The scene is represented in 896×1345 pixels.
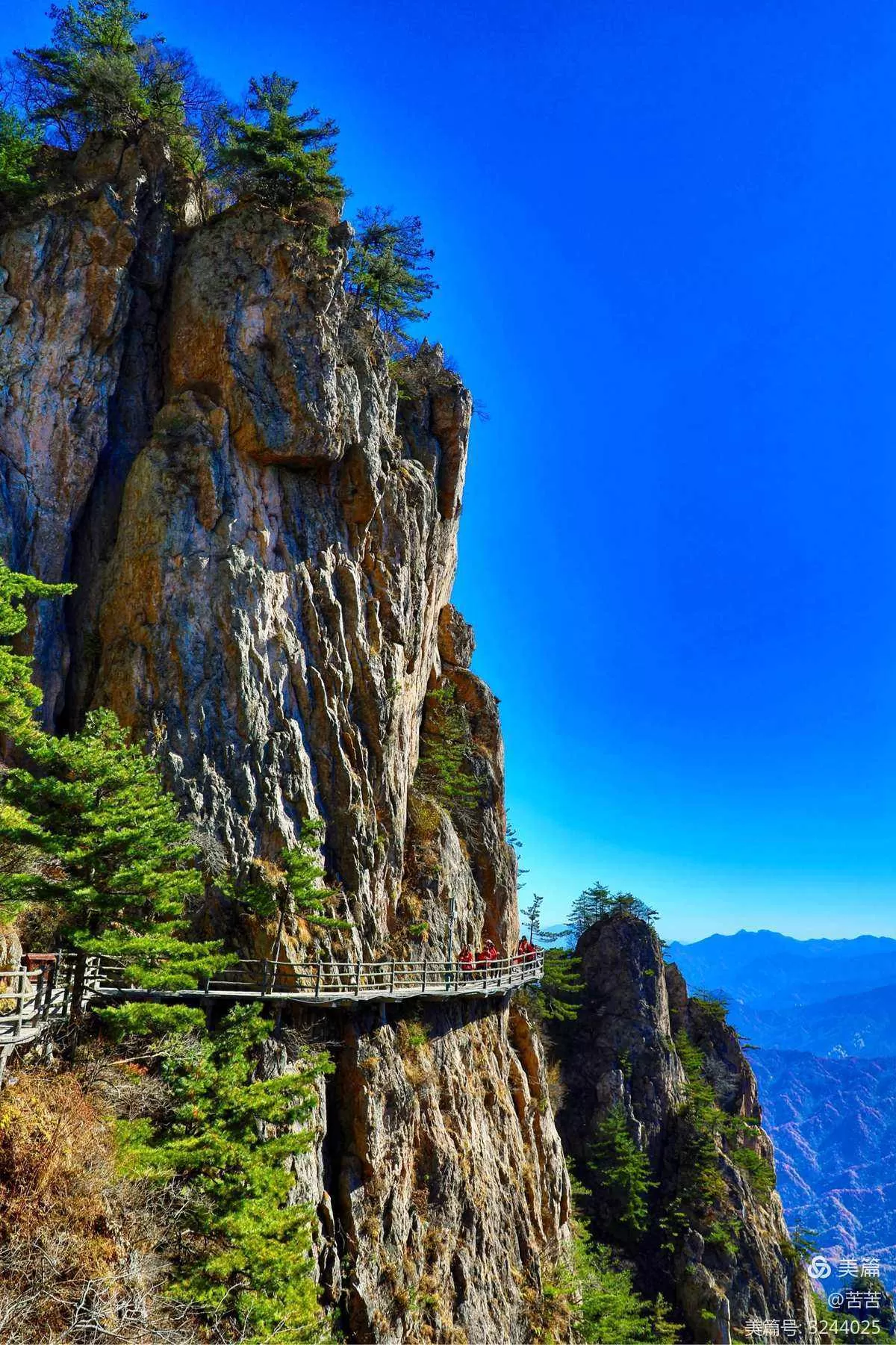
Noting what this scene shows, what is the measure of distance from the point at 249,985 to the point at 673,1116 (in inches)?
1495

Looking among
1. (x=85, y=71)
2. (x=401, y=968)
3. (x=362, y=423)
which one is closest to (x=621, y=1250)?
(x=401, y=968)

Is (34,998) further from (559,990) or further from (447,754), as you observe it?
(559,990)

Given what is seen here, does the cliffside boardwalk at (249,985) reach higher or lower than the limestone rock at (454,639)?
lower

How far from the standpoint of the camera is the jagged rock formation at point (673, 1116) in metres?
38.7

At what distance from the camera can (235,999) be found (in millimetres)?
17844

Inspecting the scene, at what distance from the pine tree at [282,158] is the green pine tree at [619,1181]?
4916 centimetres

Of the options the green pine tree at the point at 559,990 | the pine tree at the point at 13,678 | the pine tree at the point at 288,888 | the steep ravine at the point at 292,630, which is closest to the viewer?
the pine tree at the point at 13,678

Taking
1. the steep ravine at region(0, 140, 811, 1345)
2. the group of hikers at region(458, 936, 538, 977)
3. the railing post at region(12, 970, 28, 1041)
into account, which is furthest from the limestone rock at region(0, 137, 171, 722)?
the group of hikers at region(458, 936, 538, 977)

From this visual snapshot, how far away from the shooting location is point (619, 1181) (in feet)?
130

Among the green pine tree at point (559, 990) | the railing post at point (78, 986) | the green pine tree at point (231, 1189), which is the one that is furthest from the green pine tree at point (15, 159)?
the green pine tree at point (559, 990)

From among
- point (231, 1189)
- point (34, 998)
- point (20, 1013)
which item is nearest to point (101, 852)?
point (34, 998)

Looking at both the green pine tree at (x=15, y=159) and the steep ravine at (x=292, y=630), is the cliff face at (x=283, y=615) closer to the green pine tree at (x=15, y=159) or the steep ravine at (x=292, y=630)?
the steep ravine at (x=292, y=630)

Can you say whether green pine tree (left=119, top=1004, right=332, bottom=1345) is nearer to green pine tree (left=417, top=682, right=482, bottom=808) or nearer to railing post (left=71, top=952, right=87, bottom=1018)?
railing post (left=71, top=952, right=87, bottom=1018)

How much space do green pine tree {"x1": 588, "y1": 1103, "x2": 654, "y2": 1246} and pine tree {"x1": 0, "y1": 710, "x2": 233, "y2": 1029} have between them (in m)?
35.8
